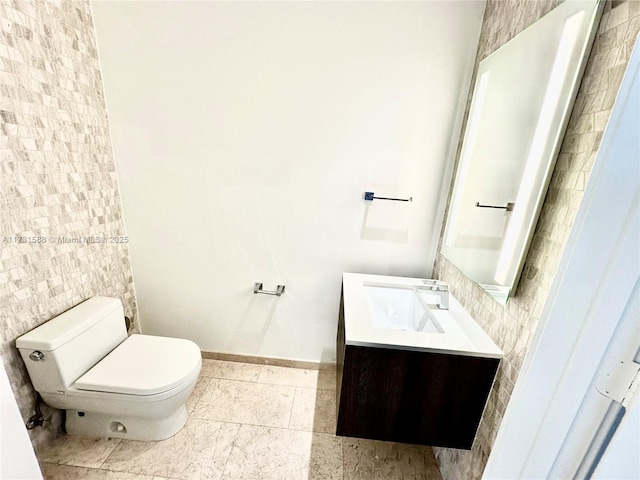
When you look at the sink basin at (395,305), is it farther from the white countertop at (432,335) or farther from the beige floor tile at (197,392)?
the beige floor tile at (197,392)

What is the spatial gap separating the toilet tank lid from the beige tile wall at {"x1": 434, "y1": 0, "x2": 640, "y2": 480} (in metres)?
1.82

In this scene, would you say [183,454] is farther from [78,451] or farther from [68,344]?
[68,344]

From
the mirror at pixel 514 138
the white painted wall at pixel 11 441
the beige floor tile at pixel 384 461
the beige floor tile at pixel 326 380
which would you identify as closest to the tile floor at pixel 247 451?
the beige floor tile at pixel 384 461

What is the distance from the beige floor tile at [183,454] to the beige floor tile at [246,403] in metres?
0.08

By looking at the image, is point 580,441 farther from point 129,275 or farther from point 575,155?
point 129,275

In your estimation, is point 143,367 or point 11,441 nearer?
point 11,441

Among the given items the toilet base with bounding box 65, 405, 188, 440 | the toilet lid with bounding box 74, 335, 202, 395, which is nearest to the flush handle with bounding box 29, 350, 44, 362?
the toilet lid with bounding box 74, 335, 202, 395

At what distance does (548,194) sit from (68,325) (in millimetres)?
2027

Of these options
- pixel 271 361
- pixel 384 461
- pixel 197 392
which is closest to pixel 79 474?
pixel 197 392

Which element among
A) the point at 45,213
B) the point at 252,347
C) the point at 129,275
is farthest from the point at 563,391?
the point at 129,275

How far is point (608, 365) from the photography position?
0.67m

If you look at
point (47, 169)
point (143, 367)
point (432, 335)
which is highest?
point (47, 169)

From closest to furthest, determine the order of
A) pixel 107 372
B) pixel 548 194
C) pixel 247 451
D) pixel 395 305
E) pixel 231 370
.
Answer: pixel 548 194 < pixel 107 372 < pixel 247 451 < pixel 395 305 < pixel 231 370

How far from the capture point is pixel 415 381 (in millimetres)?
1089
